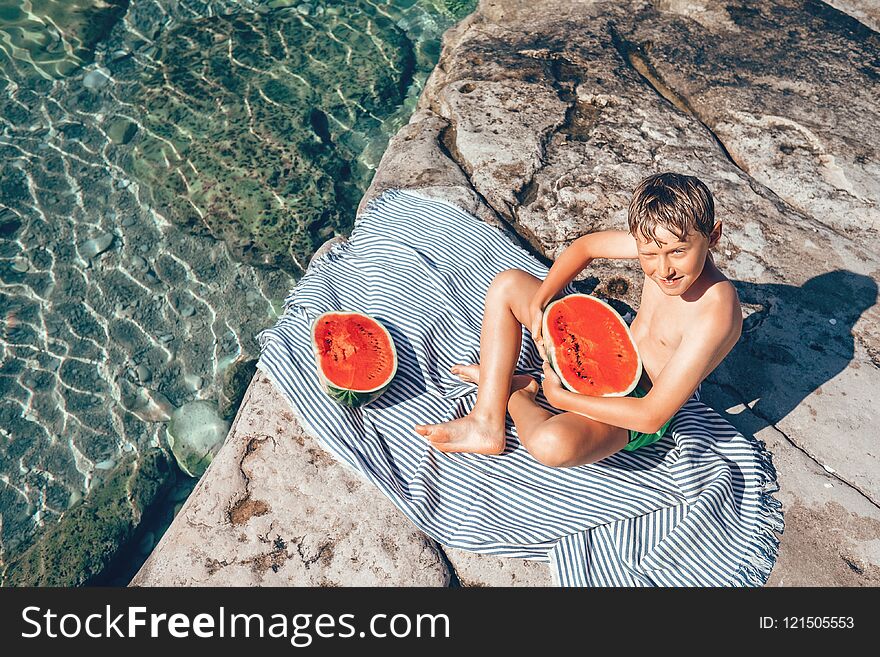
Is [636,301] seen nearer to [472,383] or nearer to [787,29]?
[472,383]

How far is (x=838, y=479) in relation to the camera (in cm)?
418

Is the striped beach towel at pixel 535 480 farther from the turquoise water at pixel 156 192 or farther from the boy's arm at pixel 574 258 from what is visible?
the turquoise water at pixel 156 192

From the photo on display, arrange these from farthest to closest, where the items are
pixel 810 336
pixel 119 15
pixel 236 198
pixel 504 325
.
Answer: pixel 119 15 → pixel 236 198 → pixel 810 336 → pixel 504 325

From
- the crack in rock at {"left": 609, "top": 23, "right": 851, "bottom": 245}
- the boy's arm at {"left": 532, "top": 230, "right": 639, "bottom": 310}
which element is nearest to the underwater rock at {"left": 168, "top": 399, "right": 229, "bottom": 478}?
the boy's arm at {"left": 532, "top": 230, "right": 639, "bottom": 310}

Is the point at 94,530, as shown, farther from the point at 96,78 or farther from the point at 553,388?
the point at 96,78

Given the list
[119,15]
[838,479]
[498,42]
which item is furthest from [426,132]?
[119,15]

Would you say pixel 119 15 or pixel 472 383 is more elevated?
pixel 472 383

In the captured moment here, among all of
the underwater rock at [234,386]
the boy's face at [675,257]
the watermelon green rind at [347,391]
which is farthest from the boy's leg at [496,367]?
the underwater rock at [234,386]

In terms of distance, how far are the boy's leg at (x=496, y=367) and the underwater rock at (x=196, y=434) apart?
2.66 m

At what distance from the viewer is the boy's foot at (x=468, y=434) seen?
13.4 ft

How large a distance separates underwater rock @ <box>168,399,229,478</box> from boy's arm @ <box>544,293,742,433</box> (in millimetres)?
3598

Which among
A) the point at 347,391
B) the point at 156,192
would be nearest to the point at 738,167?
the point at 347,391

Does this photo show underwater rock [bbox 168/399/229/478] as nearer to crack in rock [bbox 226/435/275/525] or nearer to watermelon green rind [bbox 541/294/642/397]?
crack in rock [bbox 226/435/275/525]

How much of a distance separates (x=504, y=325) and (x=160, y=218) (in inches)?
179
